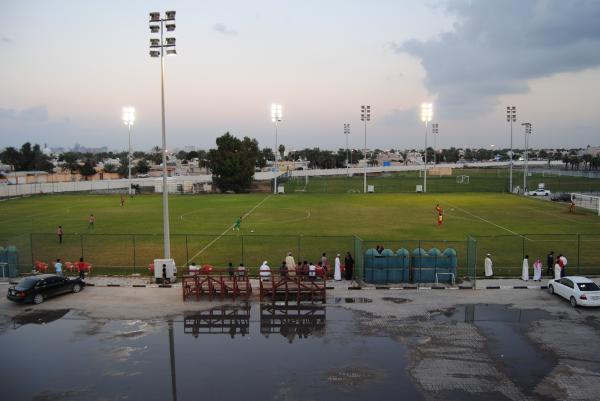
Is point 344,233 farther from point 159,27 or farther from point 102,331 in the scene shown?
point 102,331

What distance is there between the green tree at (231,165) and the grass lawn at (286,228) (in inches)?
450

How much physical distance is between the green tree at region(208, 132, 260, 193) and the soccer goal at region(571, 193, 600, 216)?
48897 mm

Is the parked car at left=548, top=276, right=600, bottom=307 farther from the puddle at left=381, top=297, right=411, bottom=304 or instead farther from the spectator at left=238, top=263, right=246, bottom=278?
the spectator at left=238, top=263, right=246, bottom=278

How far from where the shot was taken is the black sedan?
71.4 ft

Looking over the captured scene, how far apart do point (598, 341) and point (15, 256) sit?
90.4 ft

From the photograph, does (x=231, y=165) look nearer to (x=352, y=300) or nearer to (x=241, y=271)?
(x=241, y=271)

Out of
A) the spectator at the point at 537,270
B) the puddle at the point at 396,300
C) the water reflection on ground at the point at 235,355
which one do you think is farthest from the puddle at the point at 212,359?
the spectator at the point at 537,270

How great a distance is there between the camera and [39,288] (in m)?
22.2

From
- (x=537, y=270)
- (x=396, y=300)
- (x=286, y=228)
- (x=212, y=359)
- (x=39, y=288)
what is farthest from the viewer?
(x=286, y=228)

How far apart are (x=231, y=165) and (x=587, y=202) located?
170 ft

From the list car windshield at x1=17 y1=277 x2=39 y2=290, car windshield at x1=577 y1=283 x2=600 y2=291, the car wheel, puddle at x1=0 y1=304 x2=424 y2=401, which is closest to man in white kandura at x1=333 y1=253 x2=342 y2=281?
puddle at x1=0 y1=304 x2=424 y2=401

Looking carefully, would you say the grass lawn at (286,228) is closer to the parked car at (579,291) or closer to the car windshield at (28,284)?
the parked car at (579,291)

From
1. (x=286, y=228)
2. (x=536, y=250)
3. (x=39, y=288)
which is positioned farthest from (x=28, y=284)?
(x=536, y=250)

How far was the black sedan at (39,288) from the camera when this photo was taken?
857 inches
